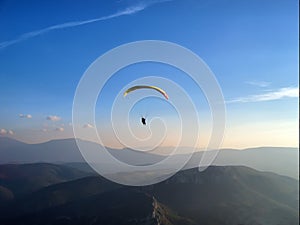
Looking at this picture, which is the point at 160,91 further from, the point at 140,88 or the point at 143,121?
the point at 143,121

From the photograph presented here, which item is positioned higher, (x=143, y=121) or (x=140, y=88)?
(x=140, y=88)

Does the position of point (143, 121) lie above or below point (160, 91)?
below

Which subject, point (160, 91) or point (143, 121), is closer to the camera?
point (143, 121)

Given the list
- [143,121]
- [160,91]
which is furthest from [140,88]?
[143,121]

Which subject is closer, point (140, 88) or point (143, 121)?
point (143, 121)
